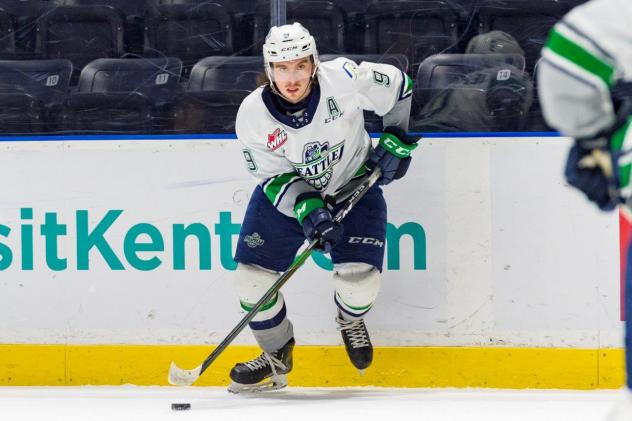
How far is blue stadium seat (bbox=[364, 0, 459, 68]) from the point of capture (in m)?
3.83

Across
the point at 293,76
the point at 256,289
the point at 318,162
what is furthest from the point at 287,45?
the point at 256,289

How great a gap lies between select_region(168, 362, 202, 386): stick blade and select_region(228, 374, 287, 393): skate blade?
191mm

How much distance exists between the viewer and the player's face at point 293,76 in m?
3.41

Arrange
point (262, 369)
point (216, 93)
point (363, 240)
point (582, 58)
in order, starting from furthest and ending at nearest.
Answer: point (216, 93) → point (262, 369) → point (363, 240) → point (582, 58)

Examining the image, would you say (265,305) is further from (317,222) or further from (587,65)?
(587,65)

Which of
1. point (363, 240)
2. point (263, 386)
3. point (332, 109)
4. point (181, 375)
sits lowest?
point (263, 386)

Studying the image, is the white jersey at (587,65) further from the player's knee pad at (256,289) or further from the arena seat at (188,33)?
the arena seat at (188,33)

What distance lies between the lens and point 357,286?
142 inches

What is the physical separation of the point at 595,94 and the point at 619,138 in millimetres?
83

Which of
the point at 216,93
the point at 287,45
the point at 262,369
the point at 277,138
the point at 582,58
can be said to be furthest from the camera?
the point at 216,93

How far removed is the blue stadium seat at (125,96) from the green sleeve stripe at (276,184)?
499mm

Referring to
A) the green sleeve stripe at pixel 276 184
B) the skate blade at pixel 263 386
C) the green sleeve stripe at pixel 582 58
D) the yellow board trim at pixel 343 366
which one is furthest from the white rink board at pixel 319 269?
the green sleeve stripe at pixel 582 58

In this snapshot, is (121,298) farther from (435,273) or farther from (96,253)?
(435,273)

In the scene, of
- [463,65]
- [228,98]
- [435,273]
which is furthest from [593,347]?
[228,98]
